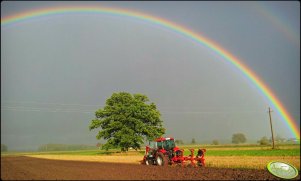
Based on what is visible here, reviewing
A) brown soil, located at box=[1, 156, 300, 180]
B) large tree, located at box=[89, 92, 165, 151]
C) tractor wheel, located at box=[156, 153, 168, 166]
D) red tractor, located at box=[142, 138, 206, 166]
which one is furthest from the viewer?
large tree, located at box=[89, 92, 165, 151]

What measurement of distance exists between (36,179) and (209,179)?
9.43m

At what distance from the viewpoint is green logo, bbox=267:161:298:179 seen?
1763 centimetres

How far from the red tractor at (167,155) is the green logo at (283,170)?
716 cm

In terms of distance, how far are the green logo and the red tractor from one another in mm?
7159

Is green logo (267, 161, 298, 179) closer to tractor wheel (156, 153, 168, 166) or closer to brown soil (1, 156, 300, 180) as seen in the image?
brown soil (1, 156, 300, 180)

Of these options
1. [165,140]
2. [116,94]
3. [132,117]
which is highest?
[116,94]

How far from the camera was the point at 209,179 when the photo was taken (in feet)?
55.5

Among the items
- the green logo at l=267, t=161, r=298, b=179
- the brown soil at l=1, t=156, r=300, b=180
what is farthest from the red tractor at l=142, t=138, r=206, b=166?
the green logo at l=267, t=161, r=298, b=179

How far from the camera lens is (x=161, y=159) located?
27484 millimetres

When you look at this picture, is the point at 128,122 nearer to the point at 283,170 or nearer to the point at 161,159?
the point at 161,159

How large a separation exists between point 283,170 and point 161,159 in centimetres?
1123

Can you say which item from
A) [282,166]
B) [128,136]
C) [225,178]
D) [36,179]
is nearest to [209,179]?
[225,178]

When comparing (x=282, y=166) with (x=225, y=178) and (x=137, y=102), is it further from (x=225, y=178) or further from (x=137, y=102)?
(x=137, y=102)

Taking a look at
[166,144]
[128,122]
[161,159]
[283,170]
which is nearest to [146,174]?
[161,159]
